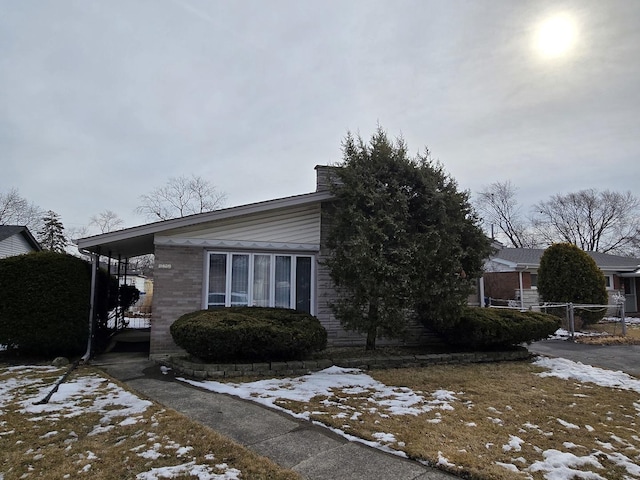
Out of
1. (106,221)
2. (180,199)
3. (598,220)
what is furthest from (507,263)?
(106,221)

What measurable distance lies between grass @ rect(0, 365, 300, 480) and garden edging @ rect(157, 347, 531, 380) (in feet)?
6.19

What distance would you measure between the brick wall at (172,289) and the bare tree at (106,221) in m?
39.1

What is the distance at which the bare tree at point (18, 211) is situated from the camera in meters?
36.7

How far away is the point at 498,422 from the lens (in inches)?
189

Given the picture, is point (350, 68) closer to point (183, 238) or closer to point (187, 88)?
point (187, 88)

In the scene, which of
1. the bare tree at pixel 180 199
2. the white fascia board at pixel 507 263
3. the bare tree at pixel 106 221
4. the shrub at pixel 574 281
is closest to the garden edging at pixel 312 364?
the shrub at pixel 574 281

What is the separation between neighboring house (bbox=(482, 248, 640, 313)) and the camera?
2125 cm

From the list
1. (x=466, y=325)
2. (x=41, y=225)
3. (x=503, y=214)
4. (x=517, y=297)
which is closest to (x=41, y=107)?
(x=466, y=325)

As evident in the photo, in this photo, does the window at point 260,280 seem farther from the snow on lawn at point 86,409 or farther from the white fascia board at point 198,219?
the snow on lawn at point 86,409

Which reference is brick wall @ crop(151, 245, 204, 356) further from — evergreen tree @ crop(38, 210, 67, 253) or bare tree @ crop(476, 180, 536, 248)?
bare tree @ crop(476, 180, 536, 248)

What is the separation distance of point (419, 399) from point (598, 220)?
42.9 m

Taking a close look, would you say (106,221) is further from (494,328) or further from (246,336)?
(494,328)

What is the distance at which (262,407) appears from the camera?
5348 millimetres

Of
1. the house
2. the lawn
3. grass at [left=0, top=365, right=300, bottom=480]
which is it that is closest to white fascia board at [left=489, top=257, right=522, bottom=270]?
the house
